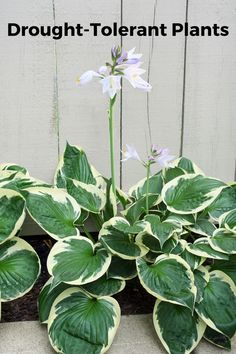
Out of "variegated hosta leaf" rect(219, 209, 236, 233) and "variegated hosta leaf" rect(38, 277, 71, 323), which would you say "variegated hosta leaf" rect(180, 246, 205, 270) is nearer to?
"variegated hosta leaf" rect(219, 209, 236, 233)

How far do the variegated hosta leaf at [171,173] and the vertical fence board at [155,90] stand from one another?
7.5 inches

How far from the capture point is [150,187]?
1.72 meters

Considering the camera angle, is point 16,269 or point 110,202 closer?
point 16,269

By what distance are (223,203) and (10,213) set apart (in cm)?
72

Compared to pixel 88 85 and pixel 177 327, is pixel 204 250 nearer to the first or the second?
pixel 177 327

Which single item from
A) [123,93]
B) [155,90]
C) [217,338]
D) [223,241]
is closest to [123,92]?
[123,93]

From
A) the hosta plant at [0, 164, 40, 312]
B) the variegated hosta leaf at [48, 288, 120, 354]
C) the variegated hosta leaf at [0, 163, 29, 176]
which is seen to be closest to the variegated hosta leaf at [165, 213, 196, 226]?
the variegated hosta leaf at [48, 288, 120, 354]

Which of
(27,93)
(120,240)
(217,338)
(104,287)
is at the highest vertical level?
(27,93)

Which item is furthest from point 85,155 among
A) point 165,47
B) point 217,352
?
point 217,352

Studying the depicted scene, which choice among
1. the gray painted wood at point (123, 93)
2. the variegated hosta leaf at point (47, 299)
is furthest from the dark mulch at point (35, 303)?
the gray painted wood at point (123, 93)

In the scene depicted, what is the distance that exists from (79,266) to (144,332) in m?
0.28

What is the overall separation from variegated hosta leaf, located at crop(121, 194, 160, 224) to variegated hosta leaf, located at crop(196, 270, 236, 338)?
0.30 m

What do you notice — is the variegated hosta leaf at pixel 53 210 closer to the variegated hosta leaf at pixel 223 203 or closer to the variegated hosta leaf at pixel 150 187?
the variegated hosta leaf at pixel 150 187

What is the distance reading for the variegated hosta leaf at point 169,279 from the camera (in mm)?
1318
